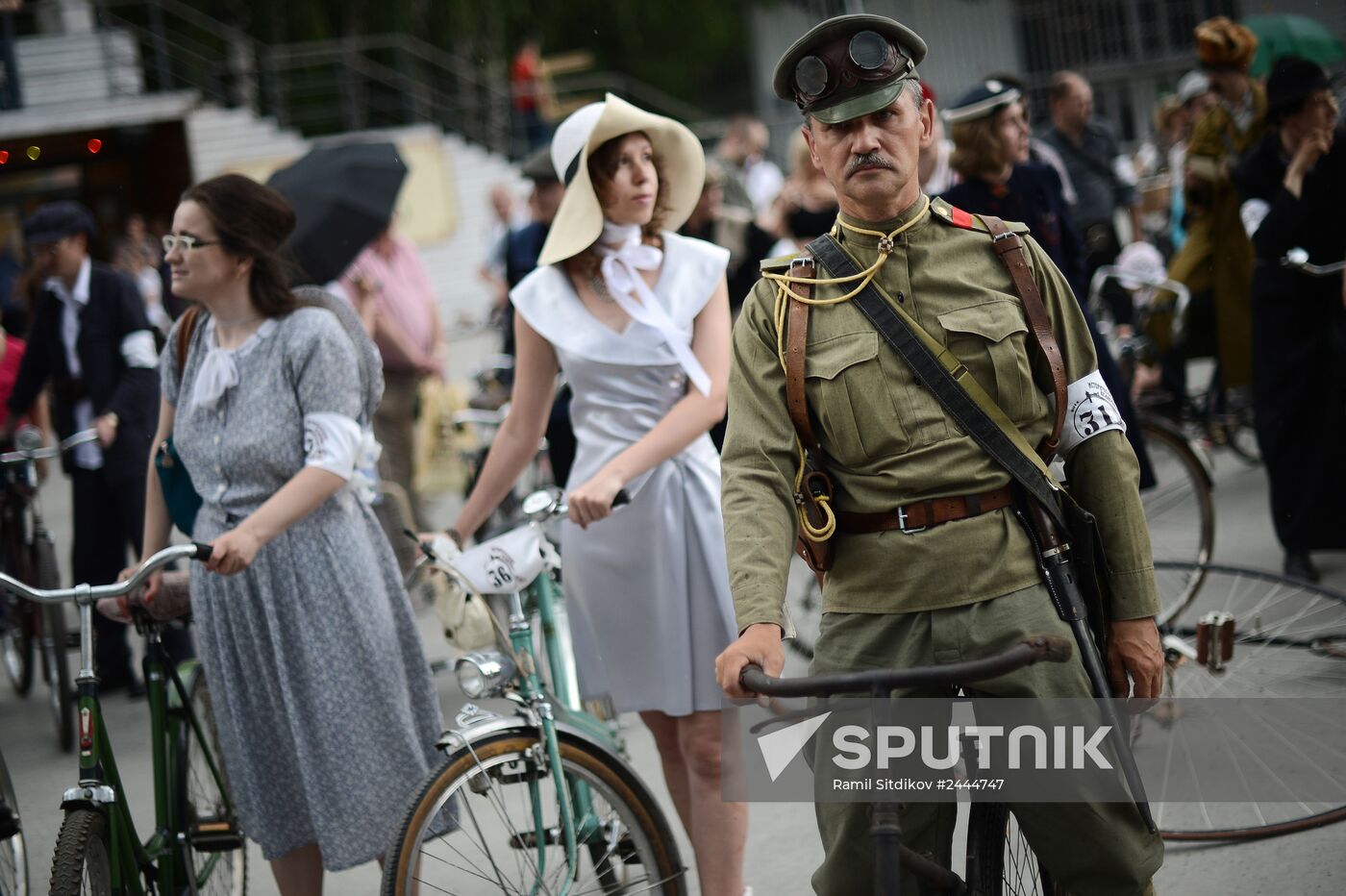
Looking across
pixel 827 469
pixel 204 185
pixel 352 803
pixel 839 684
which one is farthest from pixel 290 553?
pixel 839 684

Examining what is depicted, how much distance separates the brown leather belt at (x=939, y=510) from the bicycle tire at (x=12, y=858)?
8.23ft

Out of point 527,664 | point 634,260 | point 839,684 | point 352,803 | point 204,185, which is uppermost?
point 204,185

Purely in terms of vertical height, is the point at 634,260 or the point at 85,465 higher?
the point at 634,260

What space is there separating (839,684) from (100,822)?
199cm

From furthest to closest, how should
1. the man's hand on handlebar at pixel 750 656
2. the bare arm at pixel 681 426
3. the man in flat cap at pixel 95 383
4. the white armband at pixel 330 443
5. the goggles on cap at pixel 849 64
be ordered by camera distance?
the man in flat cap at pixel 95 383 → the white armband at pixel 330 443 → the bare arm at pixel 681 426 → the goggles on cap at pixel 849 64 → the man's hand on handlebar at pixel 750 656

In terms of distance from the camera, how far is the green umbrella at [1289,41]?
34.2 feet

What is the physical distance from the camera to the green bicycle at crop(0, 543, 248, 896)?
10.8 ft

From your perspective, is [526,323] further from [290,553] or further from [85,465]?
[85,465]

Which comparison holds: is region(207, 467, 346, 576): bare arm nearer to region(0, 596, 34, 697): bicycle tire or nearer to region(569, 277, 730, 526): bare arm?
region(569, 277, 730, 526): bare arm

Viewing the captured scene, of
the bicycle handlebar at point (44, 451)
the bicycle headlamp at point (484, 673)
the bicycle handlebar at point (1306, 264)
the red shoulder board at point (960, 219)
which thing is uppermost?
the red shoulder board at point (960, 219)

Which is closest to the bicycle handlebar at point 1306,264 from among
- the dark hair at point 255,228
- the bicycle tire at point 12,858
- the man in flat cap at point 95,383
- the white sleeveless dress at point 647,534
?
the white sleeveless dress at point 647,534

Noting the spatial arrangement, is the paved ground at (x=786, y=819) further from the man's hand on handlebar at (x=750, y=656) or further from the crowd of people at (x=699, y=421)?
the man's hand on handlebar at (x=750, y=656)

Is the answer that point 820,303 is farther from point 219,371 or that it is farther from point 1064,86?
point 1064,86

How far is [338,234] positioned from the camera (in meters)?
5.79
